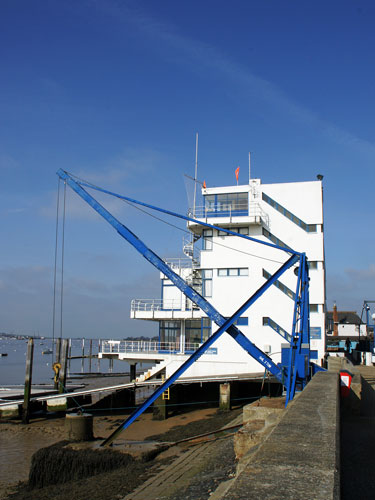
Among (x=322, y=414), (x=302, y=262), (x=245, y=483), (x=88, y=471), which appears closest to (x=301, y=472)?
(x=245, y=483)

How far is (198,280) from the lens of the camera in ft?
107

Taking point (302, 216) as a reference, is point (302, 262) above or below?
below

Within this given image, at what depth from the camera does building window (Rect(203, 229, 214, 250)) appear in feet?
105

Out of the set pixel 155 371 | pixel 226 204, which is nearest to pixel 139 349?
pixel 155 371

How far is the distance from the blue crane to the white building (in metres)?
7.45

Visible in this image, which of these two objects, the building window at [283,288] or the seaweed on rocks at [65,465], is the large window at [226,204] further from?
the seaweed on rocks at [65,465]

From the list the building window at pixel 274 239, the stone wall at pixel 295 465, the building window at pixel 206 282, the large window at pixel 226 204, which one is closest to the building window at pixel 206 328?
the building window at pixel 206 282

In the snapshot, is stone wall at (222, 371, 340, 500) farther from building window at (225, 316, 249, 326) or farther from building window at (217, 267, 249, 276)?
building window at (217, 267, 249, 276)

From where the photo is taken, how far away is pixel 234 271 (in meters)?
31.2

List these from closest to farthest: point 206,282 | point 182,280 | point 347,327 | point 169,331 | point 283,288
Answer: point 182,280 < point 283,288 < point 206,282 < point 169,331 < point 347,327

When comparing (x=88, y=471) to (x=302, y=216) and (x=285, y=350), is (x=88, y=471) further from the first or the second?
(x=302, y=216)

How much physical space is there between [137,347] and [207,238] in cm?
892

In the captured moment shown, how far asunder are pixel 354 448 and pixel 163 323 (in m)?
25.5

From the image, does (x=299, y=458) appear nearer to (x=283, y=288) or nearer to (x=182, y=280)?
(x=182, y=280)
